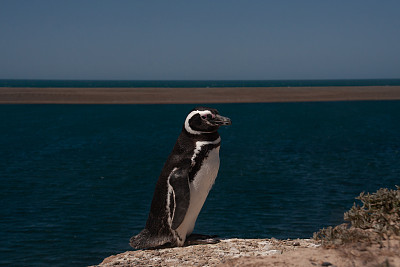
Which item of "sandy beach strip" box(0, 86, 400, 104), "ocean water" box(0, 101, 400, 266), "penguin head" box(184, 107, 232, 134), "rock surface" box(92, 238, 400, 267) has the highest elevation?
"penguin head" box(184, 107, 232, 134)

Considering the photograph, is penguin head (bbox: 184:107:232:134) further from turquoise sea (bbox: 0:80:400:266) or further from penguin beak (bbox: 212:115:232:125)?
turquoise sea (bbox: 0:80:400:266)

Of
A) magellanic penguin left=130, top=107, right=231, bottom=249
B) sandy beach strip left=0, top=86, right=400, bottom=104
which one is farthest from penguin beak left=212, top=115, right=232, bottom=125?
sandy beach strip left=0, top=86, right=400, bottom=104

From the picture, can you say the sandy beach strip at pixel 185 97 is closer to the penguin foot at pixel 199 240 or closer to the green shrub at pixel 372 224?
the penguin foot at pixel 199 240

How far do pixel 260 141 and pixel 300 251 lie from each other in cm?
3364

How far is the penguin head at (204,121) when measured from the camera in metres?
8.59

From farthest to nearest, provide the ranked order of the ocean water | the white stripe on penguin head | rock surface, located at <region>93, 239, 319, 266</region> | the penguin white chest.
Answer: the ocean water < the penguin white chest < the white stripe on penguin head < rock surface, located at <region>93, 239, 319, 266</region>

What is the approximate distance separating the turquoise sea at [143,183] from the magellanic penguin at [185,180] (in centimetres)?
463

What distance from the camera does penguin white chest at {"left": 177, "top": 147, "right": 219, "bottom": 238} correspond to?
877 cm

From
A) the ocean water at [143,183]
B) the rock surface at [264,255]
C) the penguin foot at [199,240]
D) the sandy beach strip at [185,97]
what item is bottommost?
the sandy beach strip at [185,97]

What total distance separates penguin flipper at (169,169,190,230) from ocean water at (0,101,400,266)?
16.4ft

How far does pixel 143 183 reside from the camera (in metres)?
22.7

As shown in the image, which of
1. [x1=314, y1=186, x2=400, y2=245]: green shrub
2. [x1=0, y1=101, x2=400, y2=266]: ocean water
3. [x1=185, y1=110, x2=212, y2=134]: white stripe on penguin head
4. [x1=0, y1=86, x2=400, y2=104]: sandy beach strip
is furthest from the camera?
[x1=0, y1=86, x2=400, y2=104]: sandy beach strip

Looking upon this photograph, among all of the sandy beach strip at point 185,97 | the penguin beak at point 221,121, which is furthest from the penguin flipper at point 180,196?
the sandy beach strip at point 185,97

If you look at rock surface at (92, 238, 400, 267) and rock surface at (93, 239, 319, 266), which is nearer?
rock surface at (92, 238, 400, 267)
